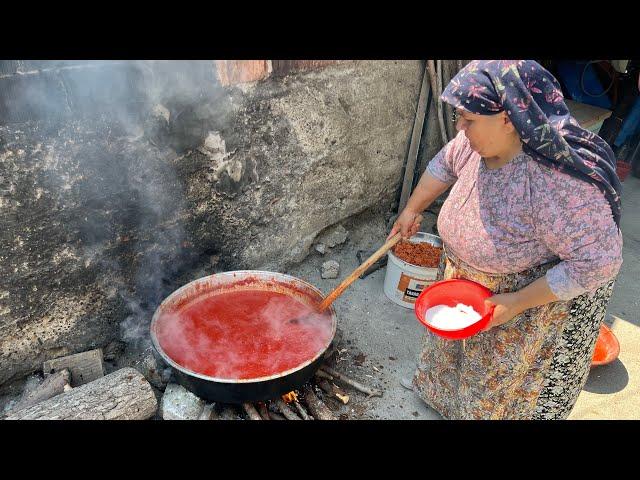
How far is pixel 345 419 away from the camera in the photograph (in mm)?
3156

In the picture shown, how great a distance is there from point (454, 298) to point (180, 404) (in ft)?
5.73

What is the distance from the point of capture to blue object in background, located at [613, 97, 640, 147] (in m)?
6.89

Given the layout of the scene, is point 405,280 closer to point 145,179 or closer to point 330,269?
point 330,269

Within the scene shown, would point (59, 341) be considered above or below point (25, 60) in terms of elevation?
below

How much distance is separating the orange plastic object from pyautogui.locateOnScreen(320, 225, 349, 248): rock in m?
2.32

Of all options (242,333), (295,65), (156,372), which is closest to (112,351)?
(156,372)

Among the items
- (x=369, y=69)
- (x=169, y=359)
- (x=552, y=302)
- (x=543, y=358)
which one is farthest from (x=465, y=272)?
(x=369, y=69)

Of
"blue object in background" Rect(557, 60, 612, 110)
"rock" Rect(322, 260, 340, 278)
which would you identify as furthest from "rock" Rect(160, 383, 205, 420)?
"blue object in background" Rect(557, 60, 612, 110)

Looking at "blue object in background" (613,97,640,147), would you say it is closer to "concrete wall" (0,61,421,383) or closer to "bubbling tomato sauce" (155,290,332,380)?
"concrete wall" (0,61,421,383)

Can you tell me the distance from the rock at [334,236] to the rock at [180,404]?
6.85 feet

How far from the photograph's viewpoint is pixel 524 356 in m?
2.57

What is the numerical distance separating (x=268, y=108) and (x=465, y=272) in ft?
6.20

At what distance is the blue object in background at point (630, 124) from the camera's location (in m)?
6.89

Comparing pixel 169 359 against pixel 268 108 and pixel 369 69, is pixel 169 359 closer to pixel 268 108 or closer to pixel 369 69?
pixel 268 108
